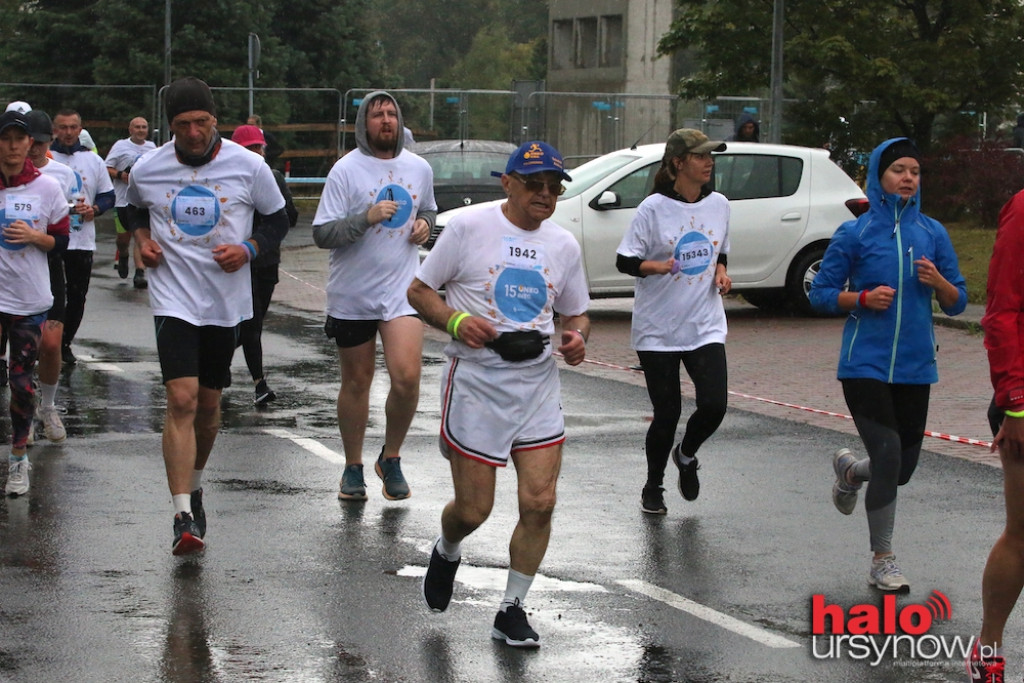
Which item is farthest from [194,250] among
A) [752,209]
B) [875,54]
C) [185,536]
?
[875,54]

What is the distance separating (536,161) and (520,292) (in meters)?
0.47

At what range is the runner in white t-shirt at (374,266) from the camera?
26.2 feet

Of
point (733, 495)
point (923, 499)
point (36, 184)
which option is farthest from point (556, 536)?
point (36, 184)

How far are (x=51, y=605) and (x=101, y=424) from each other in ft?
14.3

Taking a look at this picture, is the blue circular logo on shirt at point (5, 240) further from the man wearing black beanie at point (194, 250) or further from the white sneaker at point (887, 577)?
the white sneaker at point (887, 577)

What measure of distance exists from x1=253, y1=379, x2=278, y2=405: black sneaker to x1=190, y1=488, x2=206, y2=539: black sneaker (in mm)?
4136

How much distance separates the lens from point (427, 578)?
5965 mm

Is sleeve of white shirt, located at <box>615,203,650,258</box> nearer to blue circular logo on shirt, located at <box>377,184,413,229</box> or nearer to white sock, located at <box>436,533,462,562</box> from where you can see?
blue circular logo on shirt, located at <box>377,184,413,229</box>

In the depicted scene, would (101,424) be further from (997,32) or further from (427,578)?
(997,32)

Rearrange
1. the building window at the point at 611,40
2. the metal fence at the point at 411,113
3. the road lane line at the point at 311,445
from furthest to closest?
1. the building window at the point at 611,40
2. the metal fence at the point at 411,113
3. the road lane line at the point at 311,445

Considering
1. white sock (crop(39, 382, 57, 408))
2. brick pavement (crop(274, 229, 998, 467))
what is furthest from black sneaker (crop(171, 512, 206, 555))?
brick pavement (crop(274, 229, 998, 467))

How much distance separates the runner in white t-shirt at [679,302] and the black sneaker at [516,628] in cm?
245

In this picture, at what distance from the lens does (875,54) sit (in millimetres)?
25375

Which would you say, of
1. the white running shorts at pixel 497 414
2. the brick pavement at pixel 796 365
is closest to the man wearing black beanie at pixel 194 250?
Result: the white running shorts at pixel 497 414
